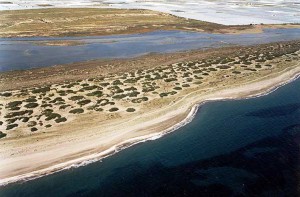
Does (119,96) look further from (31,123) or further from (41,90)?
(31,123)

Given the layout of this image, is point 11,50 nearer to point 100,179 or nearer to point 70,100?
point 70,100

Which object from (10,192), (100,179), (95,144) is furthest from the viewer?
(95,144)

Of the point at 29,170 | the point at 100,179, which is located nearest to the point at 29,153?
the point at 29,170

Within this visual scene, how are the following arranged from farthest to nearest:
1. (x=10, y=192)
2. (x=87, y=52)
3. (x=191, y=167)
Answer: (x=87, y=52) → (x=191, y=167) → (x=10, y=192)

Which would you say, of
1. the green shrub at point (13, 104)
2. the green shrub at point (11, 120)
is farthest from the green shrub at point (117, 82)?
the green shrub at point (11, 120)

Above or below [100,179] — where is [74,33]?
above

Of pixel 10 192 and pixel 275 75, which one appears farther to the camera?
pixel 275 75

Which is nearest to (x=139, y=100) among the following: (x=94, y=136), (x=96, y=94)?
(x=96, y=94)
